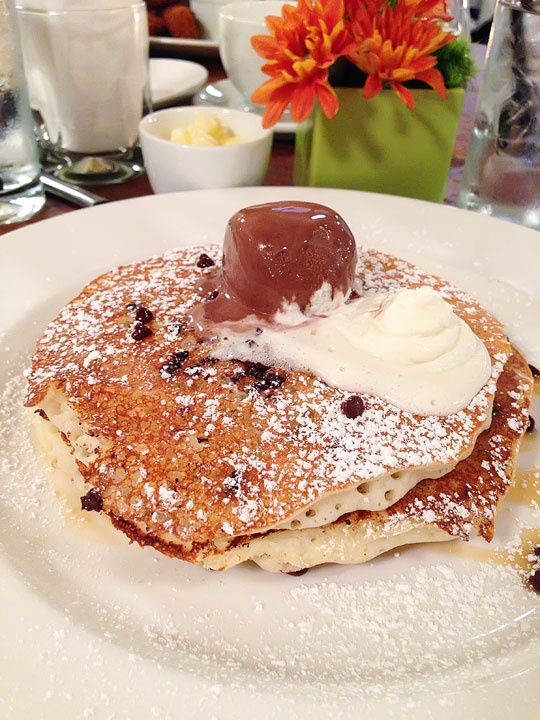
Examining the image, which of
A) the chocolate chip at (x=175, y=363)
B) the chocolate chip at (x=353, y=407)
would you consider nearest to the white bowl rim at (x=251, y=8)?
the chocolate chip at (x=175, y=363)

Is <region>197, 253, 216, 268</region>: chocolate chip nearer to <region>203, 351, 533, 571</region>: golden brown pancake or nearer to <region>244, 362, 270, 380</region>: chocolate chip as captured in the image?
<region>244, 362, 270, 380</region>: chocolate chip

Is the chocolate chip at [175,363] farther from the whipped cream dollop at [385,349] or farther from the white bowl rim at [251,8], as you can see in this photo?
the white bowl rim at [251,8]

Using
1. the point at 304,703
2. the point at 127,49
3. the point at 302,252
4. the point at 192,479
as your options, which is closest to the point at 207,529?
the point at 192,479

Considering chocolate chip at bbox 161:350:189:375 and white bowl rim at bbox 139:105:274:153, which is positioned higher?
white bowl rim at bbox 139:105:274:153

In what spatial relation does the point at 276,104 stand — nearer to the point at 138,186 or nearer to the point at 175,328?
the point at 138,186

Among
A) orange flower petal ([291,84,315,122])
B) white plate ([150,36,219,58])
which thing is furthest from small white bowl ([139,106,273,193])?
white plate ([150,36,219,58])

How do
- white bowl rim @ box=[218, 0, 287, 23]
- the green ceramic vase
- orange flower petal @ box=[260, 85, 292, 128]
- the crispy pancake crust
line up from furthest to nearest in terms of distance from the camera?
white bowl rim @ box=[218, 0, 287, 23], the green ceramic vase, orange flower petal @ box=[260, 85, 292, 128], the crispy pancake crust

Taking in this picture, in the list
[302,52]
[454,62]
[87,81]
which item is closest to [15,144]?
[87,81]

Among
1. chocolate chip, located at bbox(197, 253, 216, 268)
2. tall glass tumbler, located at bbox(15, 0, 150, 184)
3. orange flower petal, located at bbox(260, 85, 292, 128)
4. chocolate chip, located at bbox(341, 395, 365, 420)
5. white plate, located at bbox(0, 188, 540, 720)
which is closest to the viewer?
white plate, located at bbox(0, 188, 540, 720)
